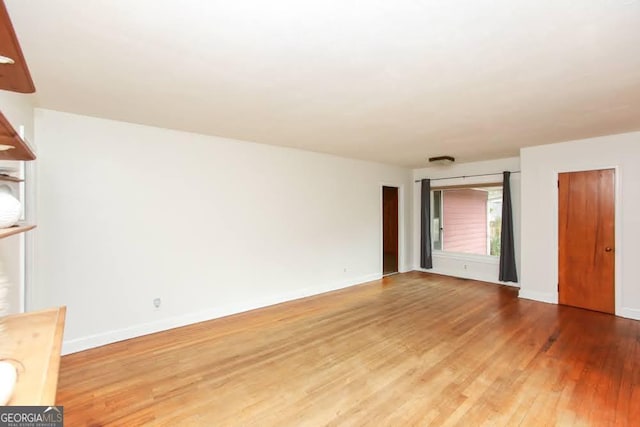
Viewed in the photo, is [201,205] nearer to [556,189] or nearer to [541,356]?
[541,356]

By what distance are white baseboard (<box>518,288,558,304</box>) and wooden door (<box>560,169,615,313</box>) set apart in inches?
3.4

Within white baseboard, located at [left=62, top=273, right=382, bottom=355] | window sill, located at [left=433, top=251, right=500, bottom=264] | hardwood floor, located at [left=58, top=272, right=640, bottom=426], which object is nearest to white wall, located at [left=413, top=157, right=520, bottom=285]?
window sill, located at [left=433, top=251, right=500, bottom=264]

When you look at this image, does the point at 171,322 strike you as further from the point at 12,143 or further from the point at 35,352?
the point at 12,143

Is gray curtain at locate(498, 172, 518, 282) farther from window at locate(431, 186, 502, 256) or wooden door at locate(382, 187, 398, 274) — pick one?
wooden door at locate(382, 187, 398, 274)

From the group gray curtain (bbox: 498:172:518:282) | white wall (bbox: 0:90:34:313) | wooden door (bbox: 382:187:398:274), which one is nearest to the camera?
white wall (bbox: 0:90:34:313)

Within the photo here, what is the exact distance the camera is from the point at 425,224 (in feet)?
21.9

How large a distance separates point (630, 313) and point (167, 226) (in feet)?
19.6

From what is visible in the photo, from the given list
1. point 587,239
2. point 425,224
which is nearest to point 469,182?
point 425,224

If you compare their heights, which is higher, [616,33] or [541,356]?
[616,33]

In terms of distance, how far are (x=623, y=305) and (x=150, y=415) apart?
553 centimetres

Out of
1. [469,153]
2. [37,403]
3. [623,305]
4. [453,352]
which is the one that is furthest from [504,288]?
[37,403]

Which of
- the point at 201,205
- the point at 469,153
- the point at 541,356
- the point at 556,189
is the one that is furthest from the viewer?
the point at 469,153

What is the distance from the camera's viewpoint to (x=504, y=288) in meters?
5.46

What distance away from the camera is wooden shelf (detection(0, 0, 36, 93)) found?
2.44 ft
